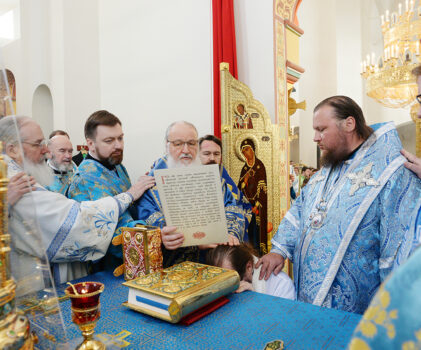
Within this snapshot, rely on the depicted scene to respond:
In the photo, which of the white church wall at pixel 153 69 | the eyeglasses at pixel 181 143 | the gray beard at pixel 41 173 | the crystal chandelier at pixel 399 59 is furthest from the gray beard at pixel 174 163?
the crystal chandelier at pixel 399 59

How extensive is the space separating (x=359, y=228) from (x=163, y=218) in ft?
3.95

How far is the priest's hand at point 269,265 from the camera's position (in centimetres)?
179

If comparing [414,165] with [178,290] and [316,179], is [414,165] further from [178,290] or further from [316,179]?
[178,290]

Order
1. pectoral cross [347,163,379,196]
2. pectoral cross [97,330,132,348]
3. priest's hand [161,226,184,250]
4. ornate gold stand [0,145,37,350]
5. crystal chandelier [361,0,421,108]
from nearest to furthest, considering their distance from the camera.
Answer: ornate gold stand [0,145,37,350] → pectoral cross [97,330,132,348] → priest's hand [161,226,184,250] → pectoral cross [347,163,379,196] → crystal chandelier [361,0,421,108]

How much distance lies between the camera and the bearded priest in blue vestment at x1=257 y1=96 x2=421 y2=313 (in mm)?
1872

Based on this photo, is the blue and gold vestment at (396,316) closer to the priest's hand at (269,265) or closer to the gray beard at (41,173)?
the priest's hand at (269,265)

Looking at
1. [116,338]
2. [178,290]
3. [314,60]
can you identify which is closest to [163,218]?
[178,290]

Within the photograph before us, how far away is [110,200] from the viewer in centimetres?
176

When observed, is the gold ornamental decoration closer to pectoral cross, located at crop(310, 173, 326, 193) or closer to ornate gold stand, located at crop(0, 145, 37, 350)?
pectoral cross, located at crop(310, 173, 326, 193)

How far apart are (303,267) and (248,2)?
11.1 ft

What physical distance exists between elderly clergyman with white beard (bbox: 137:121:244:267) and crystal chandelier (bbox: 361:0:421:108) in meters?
5.57

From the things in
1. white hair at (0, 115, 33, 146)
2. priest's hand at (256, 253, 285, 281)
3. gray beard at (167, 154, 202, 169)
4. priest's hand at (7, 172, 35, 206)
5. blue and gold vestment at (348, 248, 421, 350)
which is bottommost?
priest's hand at (256, 253, 285, 281)

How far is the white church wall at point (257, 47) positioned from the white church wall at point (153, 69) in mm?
426

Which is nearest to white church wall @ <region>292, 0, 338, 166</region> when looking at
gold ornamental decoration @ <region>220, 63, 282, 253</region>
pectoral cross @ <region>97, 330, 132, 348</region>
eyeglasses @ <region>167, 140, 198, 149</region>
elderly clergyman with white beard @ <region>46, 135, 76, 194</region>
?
gold ornamental decoration @ <region>220, 63, 282, 253</region>
